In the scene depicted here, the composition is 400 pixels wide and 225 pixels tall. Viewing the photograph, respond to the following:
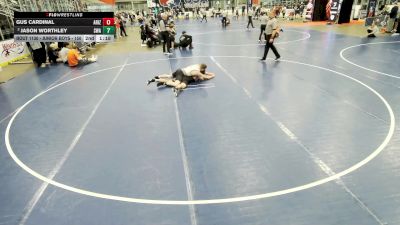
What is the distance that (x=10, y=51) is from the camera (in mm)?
13500

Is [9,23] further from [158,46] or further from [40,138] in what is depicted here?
[40,138]

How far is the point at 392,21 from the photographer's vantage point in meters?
17.0

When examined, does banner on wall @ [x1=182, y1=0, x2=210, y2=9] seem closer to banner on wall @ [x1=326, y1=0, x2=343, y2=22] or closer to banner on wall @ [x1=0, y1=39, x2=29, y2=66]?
banner on wall @ [x1=326, y1=0, x2=343, y2=22]

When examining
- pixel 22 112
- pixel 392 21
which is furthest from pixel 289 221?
pixel 392 21

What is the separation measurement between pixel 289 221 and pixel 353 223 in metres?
0.76

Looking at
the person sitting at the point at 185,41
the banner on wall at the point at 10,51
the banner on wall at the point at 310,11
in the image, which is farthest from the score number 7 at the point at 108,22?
the banner on wall at the point at 310,11

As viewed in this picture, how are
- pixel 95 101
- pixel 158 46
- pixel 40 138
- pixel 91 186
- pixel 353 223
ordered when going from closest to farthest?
1. pixel 353 223
2. pixel 91 186
3. pixel 40 138
4. pixel 95 101
5. pixel 158 46

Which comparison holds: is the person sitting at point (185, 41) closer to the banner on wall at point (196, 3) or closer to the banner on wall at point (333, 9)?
the banner on wall at point (333, 9)
